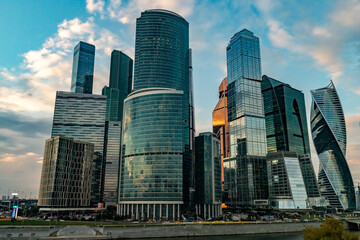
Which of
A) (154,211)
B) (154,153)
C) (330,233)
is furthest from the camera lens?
(154,153)

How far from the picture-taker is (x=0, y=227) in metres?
85.8

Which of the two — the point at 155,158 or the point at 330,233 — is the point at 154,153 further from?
the point at 330,233

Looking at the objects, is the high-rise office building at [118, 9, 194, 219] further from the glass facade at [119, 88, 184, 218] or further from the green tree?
the green tree

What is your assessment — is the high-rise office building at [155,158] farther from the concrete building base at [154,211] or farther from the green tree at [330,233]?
the green tree at [330,233]

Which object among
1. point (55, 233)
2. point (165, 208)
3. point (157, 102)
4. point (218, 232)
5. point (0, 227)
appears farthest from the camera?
point (157, 102)

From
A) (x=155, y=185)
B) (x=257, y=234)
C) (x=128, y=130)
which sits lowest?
(x=257, y=234)

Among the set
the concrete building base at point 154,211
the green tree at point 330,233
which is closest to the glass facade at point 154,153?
the concrete building base at point 154,211

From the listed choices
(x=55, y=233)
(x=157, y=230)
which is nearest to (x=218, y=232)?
(x=157, y=230)

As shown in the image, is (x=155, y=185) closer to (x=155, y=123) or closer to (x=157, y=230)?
(x=155, y=123)

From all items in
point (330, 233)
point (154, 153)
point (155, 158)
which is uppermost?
point (154, 153)

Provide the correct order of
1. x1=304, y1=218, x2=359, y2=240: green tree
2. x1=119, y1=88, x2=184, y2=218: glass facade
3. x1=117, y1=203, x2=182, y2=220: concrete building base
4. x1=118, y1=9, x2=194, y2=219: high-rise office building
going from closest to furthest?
x1=304, y1=218, x2=359, y2=240: green tree, x1=117, y1=203, x2=182, y2=220: concrete building base, x1=118, y1=9, x2=194, y2=219: high-rise office building, x1=119, y1=88, x2=184, y2=218: glass facade

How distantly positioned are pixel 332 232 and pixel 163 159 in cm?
12608

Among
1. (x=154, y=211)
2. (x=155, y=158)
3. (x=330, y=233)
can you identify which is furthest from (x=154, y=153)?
(x=330, y=233)

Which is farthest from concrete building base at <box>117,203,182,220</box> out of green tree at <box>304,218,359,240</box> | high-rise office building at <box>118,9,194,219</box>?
green tree at <box>304,218,359,240</box>
